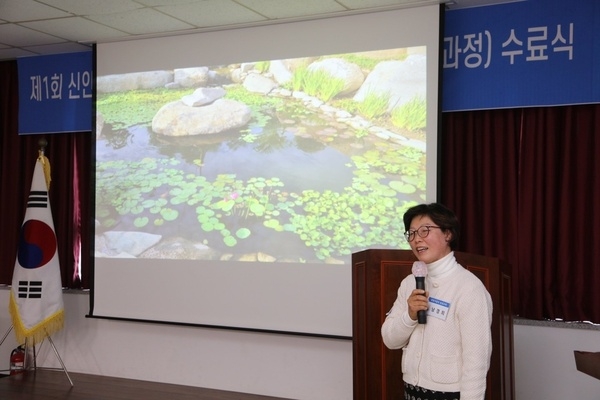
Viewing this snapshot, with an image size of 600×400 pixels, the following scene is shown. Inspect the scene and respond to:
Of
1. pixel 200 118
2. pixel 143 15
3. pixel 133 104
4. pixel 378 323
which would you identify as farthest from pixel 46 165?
pixel 378 323

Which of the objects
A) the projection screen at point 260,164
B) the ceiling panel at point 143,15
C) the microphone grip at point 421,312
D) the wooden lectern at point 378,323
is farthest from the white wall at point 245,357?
the microphone grip at point 421,312

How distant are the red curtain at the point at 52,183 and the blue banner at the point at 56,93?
0.12m

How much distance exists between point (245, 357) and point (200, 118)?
6.05ft

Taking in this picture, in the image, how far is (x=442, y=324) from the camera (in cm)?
251

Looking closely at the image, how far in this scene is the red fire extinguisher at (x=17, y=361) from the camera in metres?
6.07

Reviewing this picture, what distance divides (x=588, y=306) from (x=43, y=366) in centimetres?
449

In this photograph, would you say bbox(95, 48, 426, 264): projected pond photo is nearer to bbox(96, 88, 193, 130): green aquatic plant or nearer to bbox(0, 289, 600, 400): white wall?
bbox(96, 88, 193, 130): green aquatic plant

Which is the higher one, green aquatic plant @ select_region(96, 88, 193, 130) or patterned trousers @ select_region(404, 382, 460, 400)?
green aquatic plant @ select_region(96, 88, 193, 130)

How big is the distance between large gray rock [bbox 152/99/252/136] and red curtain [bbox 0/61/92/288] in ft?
3.16

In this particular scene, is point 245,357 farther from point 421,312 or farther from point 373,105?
point 421,312

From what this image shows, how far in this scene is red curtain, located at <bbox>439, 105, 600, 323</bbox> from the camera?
4.49 m

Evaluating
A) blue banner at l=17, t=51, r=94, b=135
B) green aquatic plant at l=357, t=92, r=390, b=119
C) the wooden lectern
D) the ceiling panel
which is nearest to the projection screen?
green aquatic plant at l=357, t=92, r=390, b=119

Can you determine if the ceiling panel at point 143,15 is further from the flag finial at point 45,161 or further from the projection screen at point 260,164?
the flag finial at point 45,161

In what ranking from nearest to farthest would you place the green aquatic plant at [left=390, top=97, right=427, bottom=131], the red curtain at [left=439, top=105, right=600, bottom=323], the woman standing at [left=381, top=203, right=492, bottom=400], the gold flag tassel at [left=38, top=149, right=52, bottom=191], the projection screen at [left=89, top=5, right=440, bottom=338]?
the woman standing at [left=381, top=203, right=492, bottom=400]
the red curtain at [left=439, top=105, right=600, bottom=323]
the green aquatic plant at [left=390, top=97, right=427, bottom=131]
the projection screen at [left=89, top=5, right=440, bottom=338]
the gold flag tassel at [left=38, top=149, right=52, bottom=191]
